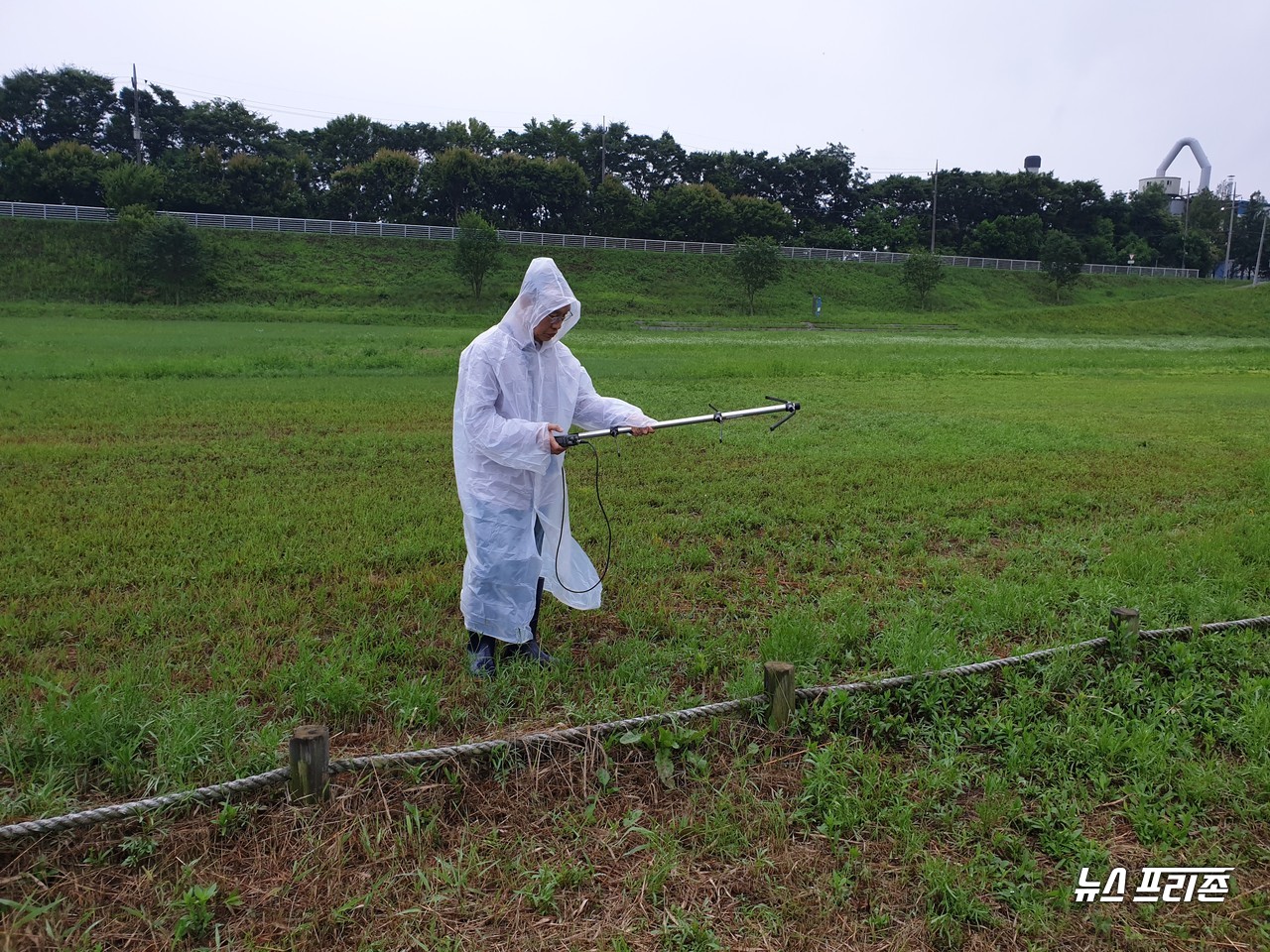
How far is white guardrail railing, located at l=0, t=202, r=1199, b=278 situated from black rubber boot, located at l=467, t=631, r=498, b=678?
49263mm

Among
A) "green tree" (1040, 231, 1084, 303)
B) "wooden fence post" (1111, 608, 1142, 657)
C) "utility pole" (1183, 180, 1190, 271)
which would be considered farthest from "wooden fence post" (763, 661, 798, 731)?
"utility pole" (1183, 180, 1190, 271)

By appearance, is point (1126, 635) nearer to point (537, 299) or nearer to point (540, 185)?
point (537, 299)

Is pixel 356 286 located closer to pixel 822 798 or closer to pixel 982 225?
pixel 822 798

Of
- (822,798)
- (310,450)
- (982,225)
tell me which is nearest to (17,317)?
(310,450)

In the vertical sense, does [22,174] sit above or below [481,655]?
above

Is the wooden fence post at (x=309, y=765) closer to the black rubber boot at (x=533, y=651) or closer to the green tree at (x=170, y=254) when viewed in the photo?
the black rubber boot at (x=533, y=651)

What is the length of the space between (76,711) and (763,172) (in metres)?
80.7

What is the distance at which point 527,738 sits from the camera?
141 inches

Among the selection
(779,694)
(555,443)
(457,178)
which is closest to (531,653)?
(555,443)

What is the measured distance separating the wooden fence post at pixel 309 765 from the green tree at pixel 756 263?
4851 cm

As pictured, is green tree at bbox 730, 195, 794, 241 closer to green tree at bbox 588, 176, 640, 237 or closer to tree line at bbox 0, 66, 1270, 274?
tree line at bbox 0, 66, 1270, 274

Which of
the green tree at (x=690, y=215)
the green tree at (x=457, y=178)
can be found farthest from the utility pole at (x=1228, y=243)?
the green tree at (x=457, y=178)

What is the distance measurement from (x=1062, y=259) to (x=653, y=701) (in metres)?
65.4

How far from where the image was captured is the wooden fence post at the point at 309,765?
3.14 metres
